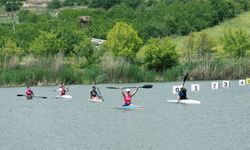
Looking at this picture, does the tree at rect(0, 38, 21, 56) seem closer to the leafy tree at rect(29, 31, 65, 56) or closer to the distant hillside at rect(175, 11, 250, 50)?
the leafy tree at rect(29, 31, 65, 56)

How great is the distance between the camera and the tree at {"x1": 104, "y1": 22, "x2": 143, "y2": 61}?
113 meters

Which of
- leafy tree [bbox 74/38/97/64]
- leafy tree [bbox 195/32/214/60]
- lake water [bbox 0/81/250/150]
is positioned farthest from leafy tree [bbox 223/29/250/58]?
lake water [bbox 0/81/250/150]

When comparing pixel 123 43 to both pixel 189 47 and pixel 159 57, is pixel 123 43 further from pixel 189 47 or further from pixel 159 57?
pixel 189 47

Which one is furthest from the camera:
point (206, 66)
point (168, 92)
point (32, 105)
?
point (206, 66)

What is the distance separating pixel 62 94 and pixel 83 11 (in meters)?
94.5

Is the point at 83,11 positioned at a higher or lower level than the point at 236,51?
higher

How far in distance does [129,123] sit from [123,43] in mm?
57293

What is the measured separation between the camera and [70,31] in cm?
12762

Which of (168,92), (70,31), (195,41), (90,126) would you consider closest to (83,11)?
(70,31)

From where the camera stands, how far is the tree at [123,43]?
11319cm

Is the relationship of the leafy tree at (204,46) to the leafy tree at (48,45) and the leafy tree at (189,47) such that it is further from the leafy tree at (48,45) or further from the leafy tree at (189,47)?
the leafy tree at (48,45)

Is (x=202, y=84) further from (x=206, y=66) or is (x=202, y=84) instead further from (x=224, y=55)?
(x=224, y=55)

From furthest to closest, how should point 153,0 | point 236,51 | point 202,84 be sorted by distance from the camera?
1. point 153,0
2. point 236,51
3. point 202,84

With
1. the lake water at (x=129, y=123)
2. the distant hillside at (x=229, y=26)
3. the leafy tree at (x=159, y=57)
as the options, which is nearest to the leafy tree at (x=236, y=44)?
the leafy tree at (x=159, y=57)
